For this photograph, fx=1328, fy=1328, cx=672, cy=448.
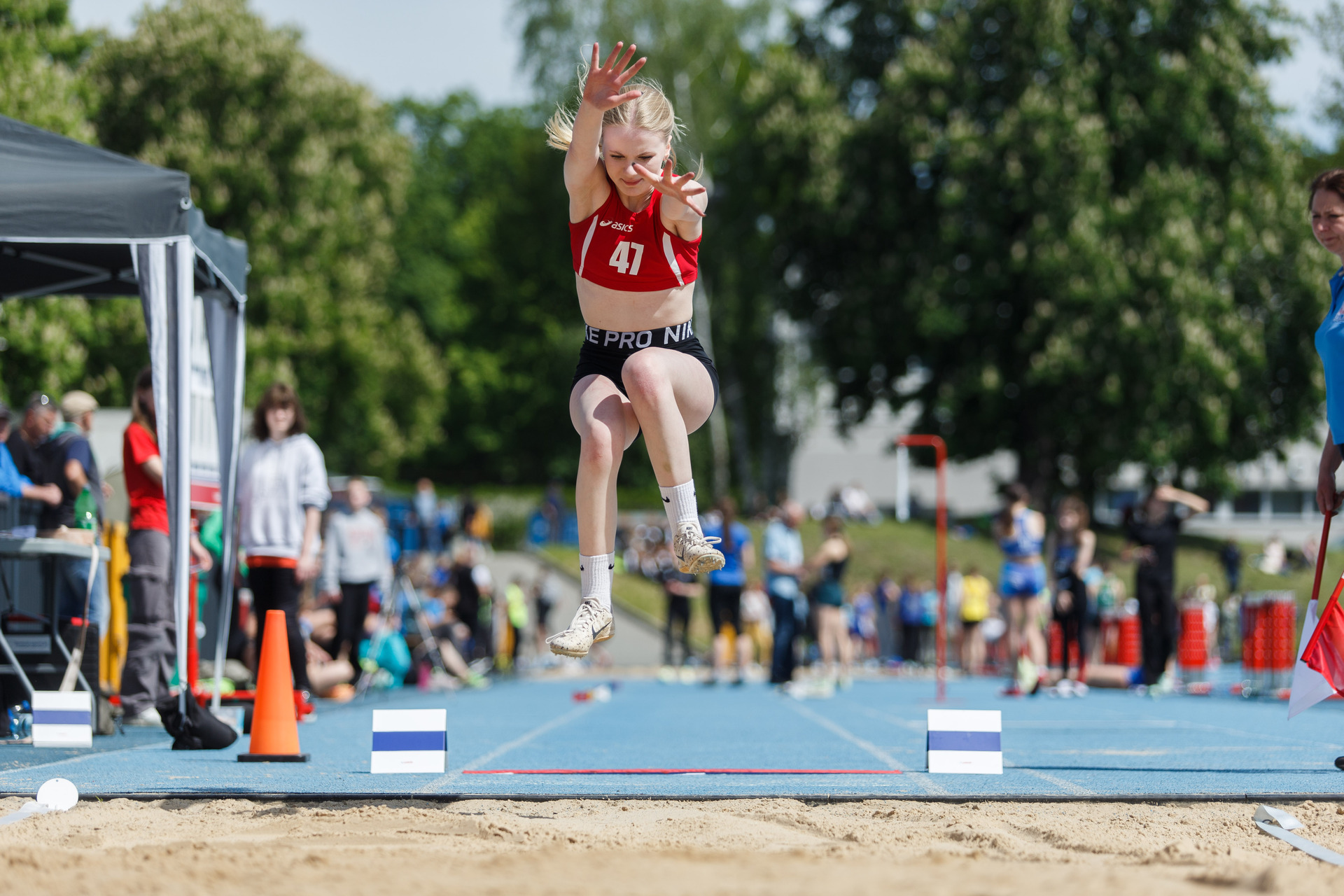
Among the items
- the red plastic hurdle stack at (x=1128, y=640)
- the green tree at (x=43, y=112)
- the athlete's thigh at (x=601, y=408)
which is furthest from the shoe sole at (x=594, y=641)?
the red plastic hurdle stack at (x=1128, y=640)

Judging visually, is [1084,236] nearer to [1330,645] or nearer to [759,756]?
[759,756]

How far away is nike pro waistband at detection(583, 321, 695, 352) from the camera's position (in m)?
5.22

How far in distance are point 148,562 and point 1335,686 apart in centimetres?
641

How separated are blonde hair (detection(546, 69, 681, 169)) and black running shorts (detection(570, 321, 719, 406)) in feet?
2.14

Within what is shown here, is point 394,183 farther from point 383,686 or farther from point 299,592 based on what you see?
point 299,592

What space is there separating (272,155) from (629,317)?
28.7 metres

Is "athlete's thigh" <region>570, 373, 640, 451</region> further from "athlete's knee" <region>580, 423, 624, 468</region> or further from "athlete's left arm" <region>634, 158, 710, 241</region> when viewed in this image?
"athlete's left arm" <region>634, 158, 710, 241</region>

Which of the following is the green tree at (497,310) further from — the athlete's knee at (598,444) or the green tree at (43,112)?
the athlete's knee at (598,444)

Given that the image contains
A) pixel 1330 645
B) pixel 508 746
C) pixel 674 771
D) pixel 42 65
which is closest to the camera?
pixel 1330 645

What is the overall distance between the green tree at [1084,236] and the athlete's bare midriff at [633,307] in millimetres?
24198

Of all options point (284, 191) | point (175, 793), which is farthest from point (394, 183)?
point (175, 793)

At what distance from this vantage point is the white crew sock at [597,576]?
532cm

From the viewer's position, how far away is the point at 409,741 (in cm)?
594

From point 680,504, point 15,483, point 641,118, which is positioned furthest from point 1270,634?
point 15,483
